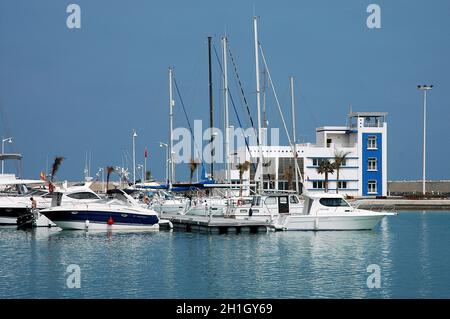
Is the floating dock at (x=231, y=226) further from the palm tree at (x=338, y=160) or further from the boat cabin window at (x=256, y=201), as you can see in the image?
the palm tree at (x=338, y=160)

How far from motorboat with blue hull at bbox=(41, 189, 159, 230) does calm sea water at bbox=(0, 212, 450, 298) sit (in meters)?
0.75

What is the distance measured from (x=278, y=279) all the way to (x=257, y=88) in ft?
96.6

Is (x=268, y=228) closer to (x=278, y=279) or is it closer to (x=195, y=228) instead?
(x=195, y=228)

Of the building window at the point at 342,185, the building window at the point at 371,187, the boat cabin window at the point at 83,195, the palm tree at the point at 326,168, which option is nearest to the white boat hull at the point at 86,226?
the boat cabin window at the point at 83,195

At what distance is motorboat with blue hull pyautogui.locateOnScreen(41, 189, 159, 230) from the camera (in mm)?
56312

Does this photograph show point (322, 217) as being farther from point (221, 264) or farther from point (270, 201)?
point (221, 264)

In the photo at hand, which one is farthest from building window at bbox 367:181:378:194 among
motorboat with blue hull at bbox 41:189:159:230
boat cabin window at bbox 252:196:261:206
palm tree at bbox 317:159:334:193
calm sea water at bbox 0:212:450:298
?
motorboat with blue hull at bbox 41:189:159:230

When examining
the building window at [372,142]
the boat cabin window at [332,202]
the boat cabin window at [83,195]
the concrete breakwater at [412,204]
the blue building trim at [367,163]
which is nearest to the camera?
the boat cabin window at [332,202]

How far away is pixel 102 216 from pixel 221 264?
17.6 meters

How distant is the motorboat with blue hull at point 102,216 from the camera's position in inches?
2217

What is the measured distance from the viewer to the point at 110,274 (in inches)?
1462

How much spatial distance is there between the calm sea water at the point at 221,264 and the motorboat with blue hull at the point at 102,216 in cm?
75

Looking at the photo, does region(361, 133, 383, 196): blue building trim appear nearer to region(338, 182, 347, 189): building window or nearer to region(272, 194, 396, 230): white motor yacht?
region(338, 182, 347, 189): building window
